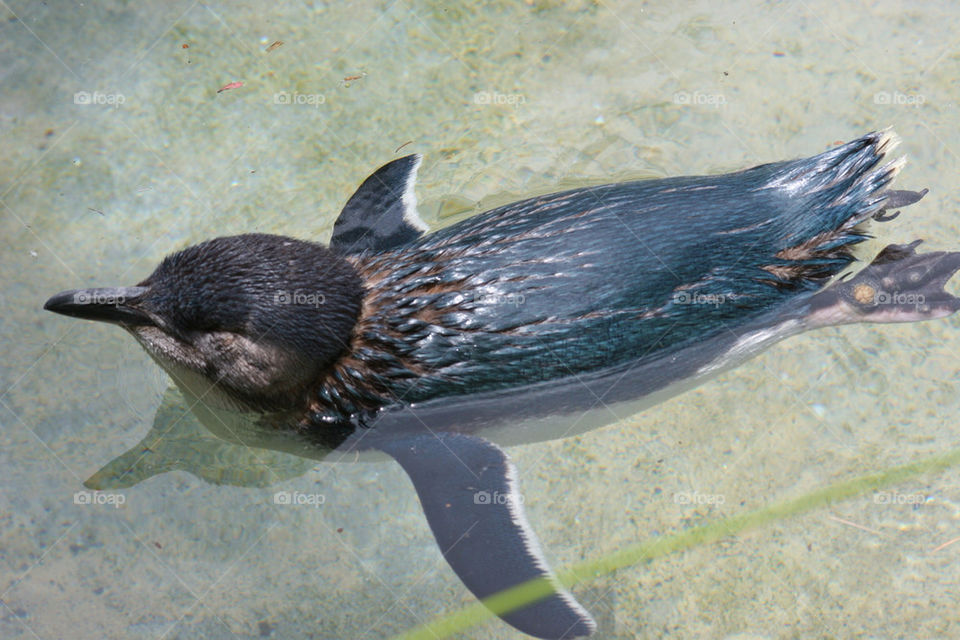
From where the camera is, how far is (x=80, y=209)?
192 inches

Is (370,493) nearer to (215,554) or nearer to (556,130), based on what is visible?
(215,554)

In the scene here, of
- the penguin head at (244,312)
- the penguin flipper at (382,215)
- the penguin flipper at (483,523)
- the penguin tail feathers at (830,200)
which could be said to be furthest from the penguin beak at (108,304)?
the penguin tail feathers at (830,200)

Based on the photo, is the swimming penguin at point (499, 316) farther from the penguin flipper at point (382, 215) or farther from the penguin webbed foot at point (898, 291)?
the penguin flipper at point (382, 215)

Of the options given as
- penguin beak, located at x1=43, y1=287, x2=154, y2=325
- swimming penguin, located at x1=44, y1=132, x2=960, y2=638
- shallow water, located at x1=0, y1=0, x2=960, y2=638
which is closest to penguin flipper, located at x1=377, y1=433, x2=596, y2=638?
swimming penguin, located at x1=44, y1=132, x2=960, y2=638

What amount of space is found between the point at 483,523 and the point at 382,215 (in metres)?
1.82

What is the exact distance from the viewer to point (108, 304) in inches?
142

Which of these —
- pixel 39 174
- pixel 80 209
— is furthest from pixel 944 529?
pixel 39 174

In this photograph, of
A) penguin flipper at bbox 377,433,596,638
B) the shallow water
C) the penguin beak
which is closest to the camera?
penguin flipper at bbox 377,433,596,638

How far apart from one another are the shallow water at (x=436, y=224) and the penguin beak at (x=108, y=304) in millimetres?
758

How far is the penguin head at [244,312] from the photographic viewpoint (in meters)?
3.36

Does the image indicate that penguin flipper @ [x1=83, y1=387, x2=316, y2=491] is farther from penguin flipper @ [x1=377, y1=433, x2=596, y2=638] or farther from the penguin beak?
the penguin beak

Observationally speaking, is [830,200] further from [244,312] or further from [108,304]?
[108,304]

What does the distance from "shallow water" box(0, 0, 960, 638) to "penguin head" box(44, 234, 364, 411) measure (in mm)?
710

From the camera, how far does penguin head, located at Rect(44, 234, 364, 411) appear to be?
→ 336cm
